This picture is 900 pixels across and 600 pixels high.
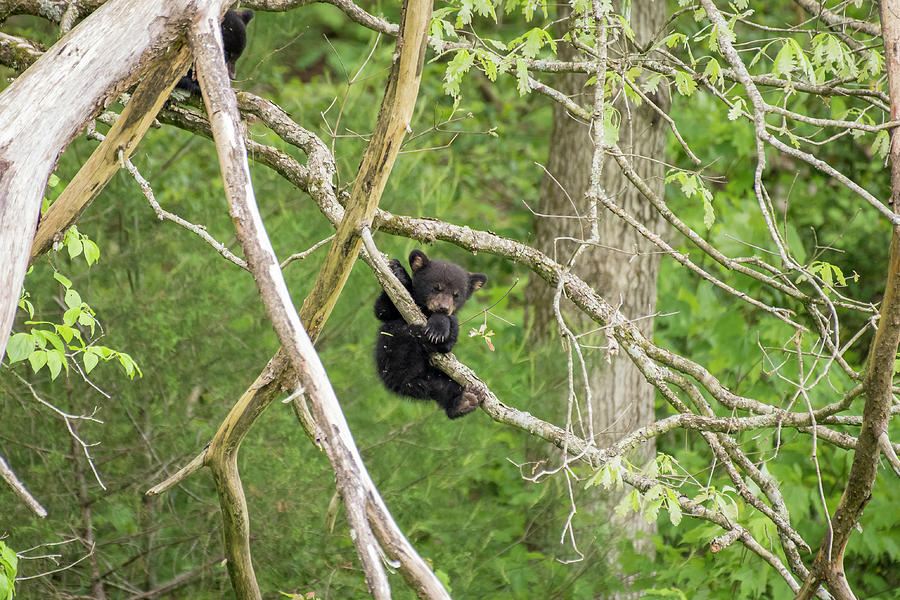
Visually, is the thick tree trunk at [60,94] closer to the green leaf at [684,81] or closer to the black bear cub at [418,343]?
the black bear cub at [418,343]

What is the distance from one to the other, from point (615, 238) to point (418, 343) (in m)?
3.06

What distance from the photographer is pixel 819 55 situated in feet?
13.1

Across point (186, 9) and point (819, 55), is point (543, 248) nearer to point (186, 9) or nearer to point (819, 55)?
point (819, 55)

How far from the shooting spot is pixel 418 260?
477 cm

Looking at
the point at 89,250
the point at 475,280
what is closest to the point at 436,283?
the point at 475,280

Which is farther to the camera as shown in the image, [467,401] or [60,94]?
[467,401]

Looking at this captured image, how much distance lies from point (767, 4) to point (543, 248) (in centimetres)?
503

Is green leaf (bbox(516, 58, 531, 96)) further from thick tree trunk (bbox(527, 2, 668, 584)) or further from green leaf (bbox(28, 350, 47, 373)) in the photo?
thick tree trunk (bbox(527, 2, 668, 584))

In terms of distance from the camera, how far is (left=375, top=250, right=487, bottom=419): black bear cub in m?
4.54

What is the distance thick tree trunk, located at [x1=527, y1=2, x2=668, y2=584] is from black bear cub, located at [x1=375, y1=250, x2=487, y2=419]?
2.09 m

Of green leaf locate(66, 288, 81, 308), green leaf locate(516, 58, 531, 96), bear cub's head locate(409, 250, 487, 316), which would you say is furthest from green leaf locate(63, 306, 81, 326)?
green leaf locate(516, 58, 531, 96)

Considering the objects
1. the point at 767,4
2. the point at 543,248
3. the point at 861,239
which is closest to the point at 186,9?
the point at 543,248

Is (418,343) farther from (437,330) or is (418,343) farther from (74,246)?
(74,246)

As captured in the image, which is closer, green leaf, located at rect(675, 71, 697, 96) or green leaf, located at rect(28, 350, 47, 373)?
green leaf, located at rect(28, 350, 47, 373)
